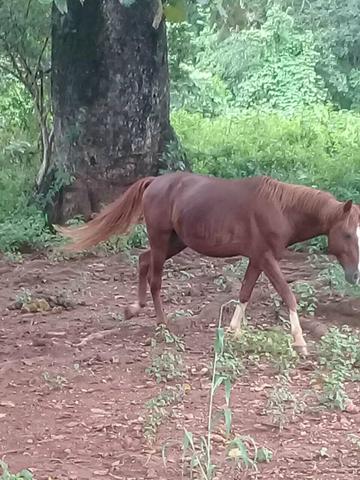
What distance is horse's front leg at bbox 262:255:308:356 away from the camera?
6.55 m

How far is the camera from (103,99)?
1169 centimetres

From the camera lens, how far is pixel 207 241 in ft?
22.8

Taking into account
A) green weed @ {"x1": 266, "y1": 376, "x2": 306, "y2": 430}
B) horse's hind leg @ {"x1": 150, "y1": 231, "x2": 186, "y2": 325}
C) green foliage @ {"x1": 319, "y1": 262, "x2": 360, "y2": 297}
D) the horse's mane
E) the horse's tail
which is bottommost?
green foliage @ {"x1": 319, "y1": 262, "x2": 360, "y2": 297}

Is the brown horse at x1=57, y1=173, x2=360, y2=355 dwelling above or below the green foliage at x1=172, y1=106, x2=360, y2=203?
above

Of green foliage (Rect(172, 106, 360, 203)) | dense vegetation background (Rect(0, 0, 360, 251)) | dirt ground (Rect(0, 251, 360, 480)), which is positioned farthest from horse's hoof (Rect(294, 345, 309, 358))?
green foliage (Rect(172, 106, 360, 203))

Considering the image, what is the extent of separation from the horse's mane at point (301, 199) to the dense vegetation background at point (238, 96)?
129 cm

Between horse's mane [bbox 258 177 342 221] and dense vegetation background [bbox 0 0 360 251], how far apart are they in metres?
1.29

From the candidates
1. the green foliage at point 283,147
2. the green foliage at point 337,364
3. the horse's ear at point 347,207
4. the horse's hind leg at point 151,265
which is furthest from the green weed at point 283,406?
the green foliage at point 283,147

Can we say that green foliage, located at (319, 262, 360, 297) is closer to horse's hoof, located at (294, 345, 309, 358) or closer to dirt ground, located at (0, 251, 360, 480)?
dirt ground, located at (0, 251, 360, 480)

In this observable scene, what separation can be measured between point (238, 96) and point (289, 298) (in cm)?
1935

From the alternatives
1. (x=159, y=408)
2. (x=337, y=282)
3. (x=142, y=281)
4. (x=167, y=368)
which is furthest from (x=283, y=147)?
(x=159, y=408)

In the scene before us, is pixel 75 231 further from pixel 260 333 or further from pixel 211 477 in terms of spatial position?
pixel 211 477

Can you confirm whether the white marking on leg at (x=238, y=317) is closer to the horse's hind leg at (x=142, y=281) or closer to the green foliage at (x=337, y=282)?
the horse's hind leg at (x=142, y=281)

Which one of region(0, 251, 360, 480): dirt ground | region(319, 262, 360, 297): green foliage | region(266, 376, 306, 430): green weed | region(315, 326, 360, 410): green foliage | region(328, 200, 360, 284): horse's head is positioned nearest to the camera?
region(0, 251, 360, 480): dirt ground
